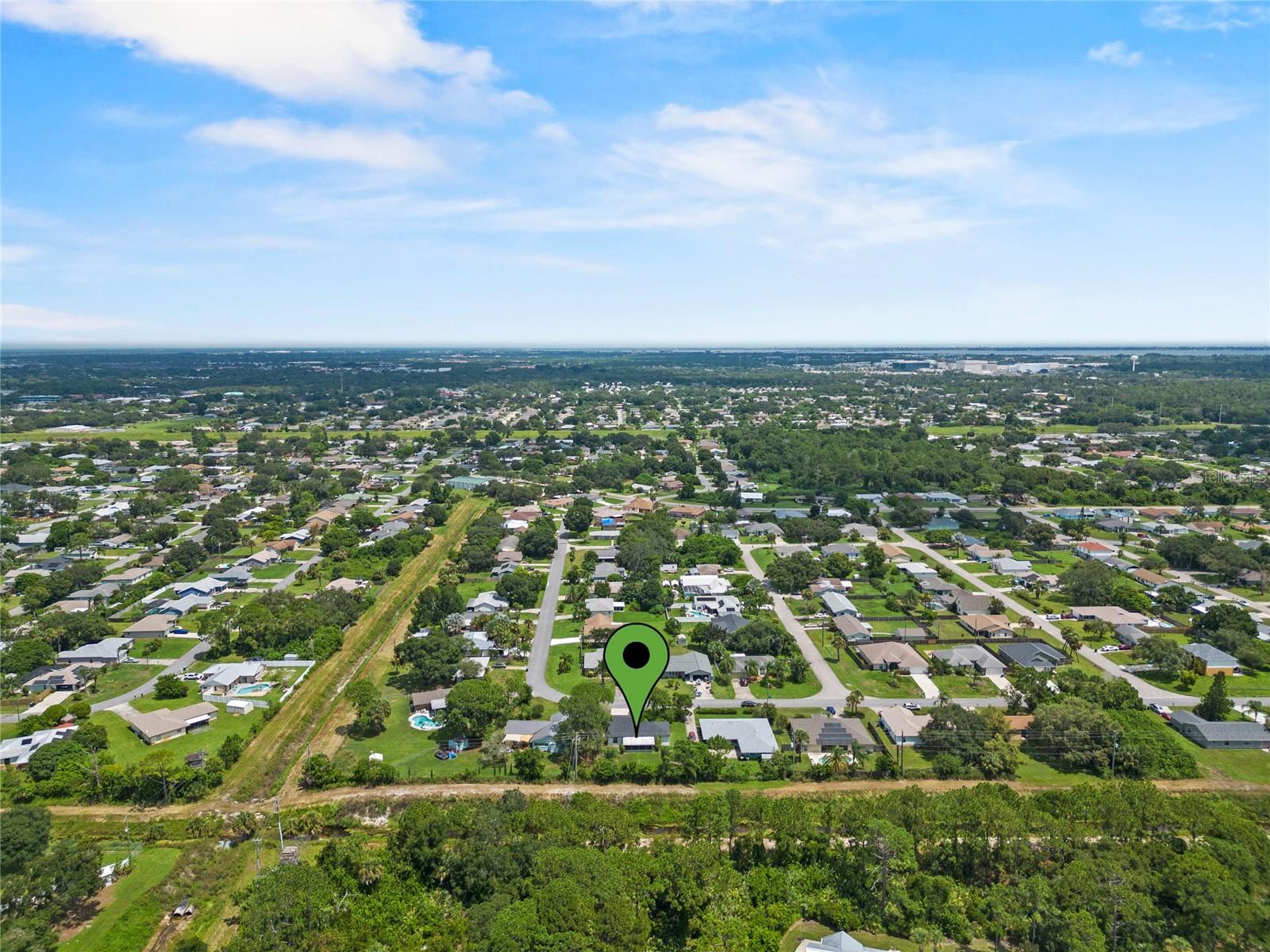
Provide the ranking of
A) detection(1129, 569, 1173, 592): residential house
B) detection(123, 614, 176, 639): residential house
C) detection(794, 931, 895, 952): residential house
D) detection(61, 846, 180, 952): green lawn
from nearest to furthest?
detection(794, 931, 895, 952): residential house, detection(61, 846, 180, 952): green lawn, detection(123, 614, 176, 639): residential house, detection(1129, 569, 1173, 592): residential house

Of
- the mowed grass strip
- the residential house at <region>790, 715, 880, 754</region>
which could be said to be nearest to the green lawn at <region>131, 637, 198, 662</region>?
the mowed grass strip

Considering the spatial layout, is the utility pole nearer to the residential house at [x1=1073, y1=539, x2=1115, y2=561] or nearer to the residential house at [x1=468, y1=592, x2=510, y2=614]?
the residential house at [x1=468, y1=592, x2=510, y2=614]

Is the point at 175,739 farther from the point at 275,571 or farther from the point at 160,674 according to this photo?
the point at 275,571

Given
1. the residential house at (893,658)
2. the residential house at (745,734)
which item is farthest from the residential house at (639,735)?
the residential house at (893,658)

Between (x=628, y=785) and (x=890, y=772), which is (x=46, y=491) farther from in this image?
(x=890, y=772)

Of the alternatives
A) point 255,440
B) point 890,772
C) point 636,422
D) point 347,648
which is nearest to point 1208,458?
point 636,422

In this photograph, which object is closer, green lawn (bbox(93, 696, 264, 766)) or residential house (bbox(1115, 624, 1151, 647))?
green lawn (bbox(93, 696, 264, 766))
